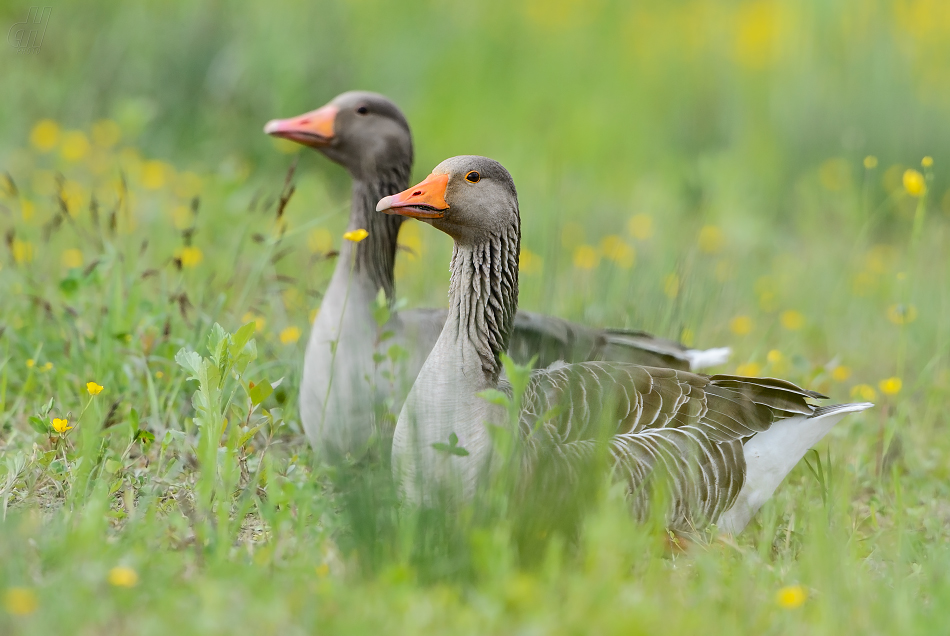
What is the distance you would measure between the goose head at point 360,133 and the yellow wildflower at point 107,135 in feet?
12.2

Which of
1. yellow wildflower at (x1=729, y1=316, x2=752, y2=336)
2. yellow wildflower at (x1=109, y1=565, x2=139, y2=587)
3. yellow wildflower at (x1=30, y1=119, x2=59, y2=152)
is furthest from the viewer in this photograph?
yellow wildflower at (x1=30, y1=119, x2=59, y2=152)

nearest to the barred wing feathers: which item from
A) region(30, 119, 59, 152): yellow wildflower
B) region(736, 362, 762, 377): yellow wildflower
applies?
region(736, 362, 762, 377): yellow wildflower

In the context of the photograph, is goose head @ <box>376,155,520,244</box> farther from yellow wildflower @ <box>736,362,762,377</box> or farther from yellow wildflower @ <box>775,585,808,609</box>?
yellow wildflower @ <box>736,362,762,377</box>

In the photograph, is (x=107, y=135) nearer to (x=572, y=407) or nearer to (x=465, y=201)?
(x=465, y=201)

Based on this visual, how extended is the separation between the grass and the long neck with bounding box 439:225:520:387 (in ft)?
2.40

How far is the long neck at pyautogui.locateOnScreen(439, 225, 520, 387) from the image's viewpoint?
12.3ft

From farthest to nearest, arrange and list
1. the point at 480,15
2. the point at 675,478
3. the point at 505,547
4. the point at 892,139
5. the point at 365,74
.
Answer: the point at 480,15
the point at 365,74
the point at 892,139
the point at 675,478
the point at 505,547

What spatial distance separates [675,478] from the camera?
374cm

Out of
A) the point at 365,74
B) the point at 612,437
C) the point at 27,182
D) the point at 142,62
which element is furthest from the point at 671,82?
the point at 612,437

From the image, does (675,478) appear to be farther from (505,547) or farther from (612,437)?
A: (505,547)

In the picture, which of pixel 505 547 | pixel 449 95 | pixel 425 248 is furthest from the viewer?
pixel 449 95

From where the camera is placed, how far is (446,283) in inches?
268

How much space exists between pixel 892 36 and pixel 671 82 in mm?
2253

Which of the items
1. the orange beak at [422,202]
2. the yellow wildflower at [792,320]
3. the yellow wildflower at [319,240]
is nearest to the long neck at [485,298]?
the orange beak at [422,202]
